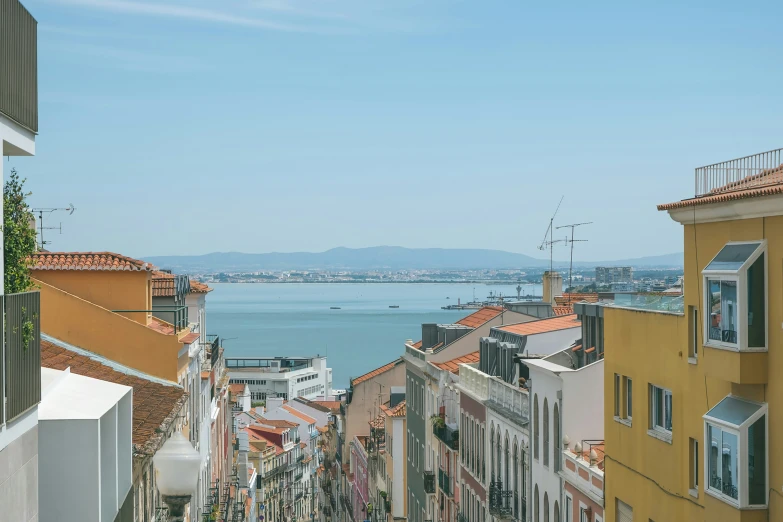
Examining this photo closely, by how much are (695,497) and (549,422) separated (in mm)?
8240

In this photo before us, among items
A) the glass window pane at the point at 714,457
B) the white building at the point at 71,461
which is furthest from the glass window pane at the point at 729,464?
the white building at the point at 71,461

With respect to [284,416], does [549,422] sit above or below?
above

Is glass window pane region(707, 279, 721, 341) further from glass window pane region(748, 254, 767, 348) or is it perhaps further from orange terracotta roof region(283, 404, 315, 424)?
orange terracotta roof region(283, 404, 315, 424)

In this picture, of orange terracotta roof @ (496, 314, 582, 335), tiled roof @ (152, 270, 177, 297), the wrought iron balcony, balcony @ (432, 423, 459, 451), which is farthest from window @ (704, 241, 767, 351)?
balcony @ (432, 423, 459, 451)

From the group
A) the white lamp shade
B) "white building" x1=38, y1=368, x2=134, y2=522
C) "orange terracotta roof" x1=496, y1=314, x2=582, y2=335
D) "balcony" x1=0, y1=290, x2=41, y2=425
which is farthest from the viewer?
"orange terracotta roof" x1=496, y1=314, x2=582, y2=335

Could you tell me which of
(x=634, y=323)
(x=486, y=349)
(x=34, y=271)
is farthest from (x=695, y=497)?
(x=486, y=349)

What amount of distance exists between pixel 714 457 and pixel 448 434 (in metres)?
25.2

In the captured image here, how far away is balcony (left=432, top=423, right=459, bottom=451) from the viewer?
40844mm

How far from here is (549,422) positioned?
27016 millimetres

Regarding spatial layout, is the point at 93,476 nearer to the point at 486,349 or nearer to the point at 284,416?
the point at 486,349

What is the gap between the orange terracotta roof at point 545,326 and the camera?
32.9m

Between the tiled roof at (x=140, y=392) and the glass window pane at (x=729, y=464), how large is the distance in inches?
335

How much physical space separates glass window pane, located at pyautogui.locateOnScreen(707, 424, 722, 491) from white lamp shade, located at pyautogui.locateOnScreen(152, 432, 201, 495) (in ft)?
30.1

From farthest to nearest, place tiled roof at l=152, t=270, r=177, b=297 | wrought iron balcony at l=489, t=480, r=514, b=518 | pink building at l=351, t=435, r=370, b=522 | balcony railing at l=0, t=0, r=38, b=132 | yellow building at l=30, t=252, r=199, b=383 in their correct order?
pink building at l=351, t=435, r=370, b=522 < wrought iron balcony at l=489, t=480, r=514, b=518 < tiled roof at l=152, t=270, r=177, b=297 < yellow building at l=30, t=252, r=199, b=383 < balcony railing at l=0, t=0, r=38, b=132
